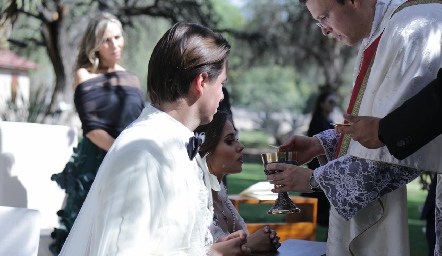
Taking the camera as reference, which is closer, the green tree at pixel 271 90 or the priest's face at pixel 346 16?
the priest's face at pixel 346 16

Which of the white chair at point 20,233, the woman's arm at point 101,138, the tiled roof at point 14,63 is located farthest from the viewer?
the tiled roof at point 14,63

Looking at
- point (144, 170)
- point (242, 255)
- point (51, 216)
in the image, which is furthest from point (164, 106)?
point (51, 216)

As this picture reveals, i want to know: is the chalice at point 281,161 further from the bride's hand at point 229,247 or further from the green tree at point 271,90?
the green tree at point 271,90

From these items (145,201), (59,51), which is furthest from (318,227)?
(59,51)

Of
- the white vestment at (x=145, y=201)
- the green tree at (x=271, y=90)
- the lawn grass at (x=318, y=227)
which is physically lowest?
the green tree at (x=271, y=90)

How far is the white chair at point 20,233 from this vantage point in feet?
8.68

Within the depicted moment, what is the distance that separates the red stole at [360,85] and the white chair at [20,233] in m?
1.44

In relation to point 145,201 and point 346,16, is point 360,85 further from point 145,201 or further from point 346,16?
point 145,201

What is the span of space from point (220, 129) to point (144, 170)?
2.01 metres

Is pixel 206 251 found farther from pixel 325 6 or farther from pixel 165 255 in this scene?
pixel 325 6

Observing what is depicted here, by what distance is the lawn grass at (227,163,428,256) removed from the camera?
9.94 metres

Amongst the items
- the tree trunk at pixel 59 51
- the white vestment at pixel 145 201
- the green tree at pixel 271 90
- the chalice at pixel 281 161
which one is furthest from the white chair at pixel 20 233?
the green tree at pixel 271 90

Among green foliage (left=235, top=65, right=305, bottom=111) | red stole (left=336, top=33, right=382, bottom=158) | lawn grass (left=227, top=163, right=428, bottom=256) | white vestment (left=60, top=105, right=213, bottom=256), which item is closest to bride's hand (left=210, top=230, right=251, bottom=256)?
white vestment (left=60, top=105, right=213, bottom=256)

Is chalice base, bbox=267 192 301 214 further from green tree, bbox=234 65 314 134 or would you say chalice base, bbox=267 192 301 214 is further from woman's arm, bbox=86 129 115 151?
green tree, bbox=234 65 314 134
